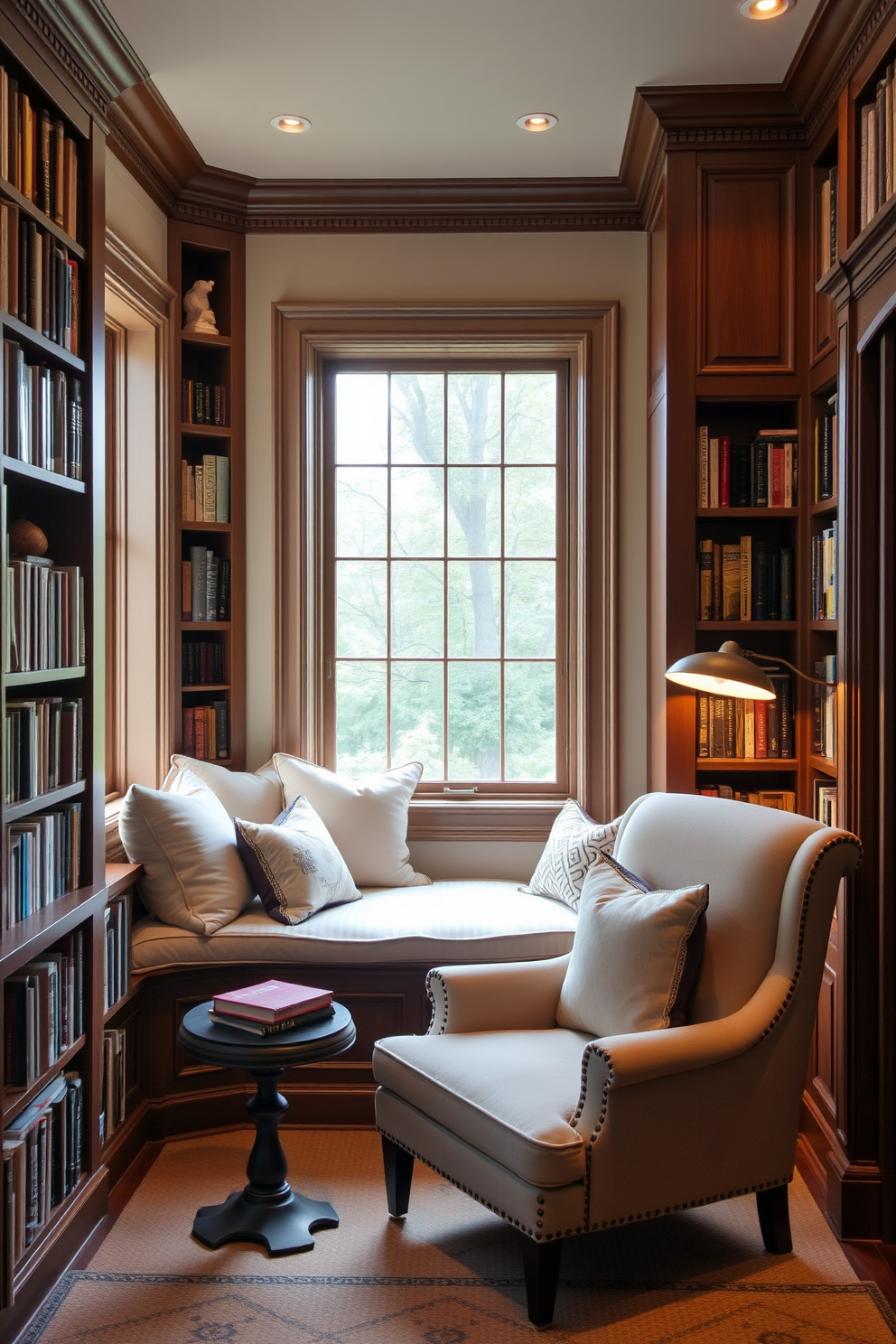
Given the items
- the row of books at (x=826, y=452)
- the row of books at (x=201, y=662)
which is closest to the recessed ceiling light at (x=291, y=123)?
the row of books at (x=201, y=662)

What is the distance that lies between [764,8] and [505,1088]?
8.99 ft

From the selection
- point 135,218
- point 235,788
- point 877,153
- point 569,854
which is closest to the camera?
point 877,153

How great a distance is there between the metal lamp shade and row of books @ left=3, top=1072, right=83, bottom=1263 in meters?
1.87

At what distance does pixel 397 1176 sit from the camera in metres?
2.73

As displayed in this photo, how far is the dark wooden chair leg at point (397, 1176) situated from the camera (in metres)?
2.72

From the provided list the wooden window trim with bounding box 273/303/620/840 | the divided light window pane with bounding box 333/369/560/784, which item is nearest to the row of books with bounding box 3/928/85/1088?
the wooden window trim with bounding box 273/303/620/840

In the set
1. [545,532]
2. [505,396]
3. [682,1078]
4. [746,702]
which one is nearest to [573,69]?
[505,396]

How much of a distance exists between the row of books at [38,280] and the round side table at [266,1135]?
171 cm

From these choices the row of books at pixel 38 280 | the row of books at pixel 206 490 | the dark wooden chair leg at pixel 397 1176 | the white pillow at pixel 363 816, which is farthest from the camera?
the row of books at pixel 206 490

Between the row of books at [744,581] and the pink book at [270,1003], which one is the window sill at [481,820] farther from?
the pink book at [270,1003]

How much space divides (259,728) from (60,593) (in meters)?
1.50

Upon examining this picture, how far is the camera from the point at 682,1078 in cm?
236

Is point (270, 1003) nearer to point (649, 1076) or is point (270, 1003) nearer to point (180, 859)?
point (180, 859)

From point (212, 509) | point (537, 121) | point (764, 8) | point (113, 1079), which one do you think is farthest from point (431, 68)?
point (113, 1079)
